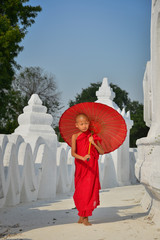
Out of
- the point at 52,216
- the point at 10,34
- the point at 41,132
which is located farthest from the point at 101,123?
the point at 10,34

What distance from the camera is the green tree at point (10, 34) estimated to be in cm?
1639

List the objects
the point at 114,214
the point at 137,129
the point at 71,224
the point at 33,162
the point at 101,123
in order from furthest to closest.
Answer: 1. the point at 137,129
2. the point at 33,162
3. the point at 114,214
4. the point at 101,123
5. the point at 71,224

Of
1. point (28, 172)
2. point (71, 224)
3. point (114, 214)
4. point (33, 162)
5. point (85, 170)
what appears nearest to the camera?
point (71, 224)

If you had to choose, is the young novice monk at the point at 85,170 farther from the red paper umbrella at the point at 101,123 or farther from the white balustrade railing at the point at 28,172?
the white balustrade railing at the point at 28,172

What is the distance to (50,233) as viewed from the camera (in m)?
4.07

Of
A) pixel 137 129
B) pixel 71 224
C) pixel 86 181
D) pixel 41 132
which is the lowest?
pixel 71 224

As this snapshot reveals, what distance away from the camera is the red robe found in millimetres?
4672

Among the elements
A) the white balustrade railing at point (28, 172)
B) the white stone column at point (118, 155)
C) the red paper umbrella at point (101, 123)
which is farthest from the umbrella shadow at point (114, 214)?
the white stone column at point (118, 155)

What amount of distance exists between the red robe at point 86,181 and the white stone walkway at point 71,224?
252mm

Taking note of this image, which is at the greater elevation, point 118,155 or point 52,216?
point 118,155

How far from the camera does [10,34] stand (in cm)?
1617

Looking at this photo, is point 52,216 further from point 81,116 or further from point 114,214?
point 81,116

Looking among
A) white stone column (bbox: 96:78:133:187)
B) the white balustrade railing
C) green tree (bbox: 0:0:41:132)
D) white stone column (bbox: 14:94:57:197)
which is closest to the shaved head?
the white balustrade railing

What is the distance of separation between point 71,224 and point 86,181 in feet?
1.96
